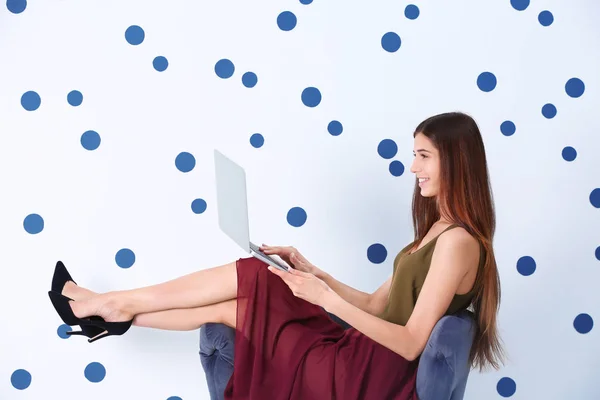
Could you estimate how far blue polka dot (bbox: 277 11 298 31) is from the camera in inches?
112

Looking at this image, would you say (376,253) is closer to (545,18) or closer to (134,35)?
(545,18)

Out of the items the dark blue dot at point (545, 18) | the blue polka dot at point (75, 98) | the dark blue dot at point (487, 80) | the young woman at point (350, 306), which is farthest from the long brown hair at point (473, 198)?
the blue polka dot at point (75, 98)

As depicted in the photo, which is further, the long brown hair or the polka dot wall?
the polka dot wall

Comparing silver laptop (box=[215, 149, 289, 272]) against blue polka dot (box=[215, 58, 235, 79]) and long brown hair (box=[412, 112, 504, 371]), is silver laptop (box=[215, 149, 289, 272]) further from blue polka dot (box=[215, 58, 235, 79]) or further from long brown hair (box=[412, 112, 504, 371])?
blue polka dot (box=[215, 58, 235, 79])

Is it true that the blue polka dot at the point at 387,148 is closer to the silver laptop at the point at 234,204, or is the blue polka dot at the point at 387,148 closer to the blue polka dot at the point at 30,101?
the silver laptop at the point at 234,204

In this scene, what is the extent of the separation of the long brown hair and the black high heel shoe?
99 centimetres

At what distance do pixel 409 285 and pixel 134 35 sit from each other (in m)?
1.47

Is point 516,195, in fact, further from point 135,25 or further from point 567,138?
point 135,25

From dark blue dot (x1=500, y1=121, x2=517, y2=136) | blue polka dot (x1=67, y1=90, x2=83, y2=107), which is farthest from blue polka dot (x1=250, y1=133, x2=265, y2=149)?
dark blue dot (x1=500, y1=121, x2=517, y2=136)

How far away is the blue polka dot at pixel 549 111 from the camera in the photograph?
295cm

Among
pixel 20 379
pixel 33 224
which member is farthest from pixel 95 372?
pixel 33 224

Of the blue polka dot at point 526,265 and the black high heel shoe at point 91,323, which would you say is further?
the blue polka dot at point 526,265

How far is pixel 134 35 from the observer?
9.20ft

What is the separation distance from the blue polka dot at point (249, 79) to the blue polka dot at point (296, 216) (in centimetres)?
51
